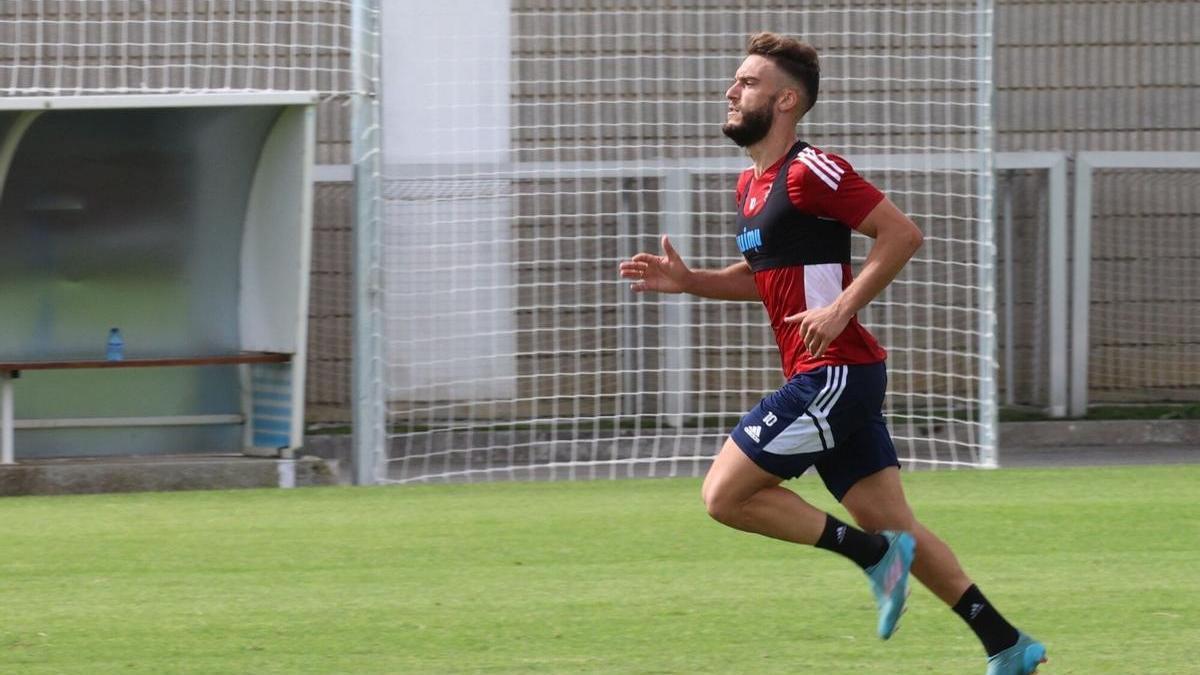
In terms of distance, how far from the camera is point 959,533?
328 inches

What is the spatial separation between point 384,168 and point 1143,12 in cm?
666

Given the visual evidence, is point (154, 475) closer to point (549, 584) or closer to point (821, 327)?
point (549, 584)

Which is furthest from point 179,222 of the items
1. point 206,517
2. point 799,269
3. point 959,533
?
point 799,269

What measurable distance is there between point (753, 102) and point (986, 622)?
1.63m

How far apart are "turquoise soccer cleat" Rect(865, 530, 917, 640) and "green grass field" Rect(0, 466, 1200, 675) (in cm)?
42

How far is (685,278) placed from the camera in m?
5.84

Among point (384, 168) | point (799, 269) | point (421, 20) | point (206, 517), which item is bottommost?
point (206, 517)

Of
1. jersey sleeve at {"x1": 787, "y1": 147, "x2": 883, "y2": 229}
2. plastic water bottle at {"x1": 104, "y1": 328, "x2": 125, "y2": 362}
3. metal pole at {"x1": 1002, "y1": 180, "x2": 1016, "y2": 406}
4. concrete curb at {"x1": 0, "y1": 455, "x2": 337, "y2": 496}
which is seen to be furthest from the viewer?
metal pole at {"x1": 1002, "y1": 180, "x2": 1016, "y2": 406}

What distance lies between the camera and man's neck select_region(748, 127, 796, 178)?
532cm

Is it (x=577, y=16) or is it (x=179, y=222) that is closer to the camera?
(x=179, y=222)

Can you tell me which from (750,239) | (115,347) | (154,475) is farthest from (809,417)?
(115,347)

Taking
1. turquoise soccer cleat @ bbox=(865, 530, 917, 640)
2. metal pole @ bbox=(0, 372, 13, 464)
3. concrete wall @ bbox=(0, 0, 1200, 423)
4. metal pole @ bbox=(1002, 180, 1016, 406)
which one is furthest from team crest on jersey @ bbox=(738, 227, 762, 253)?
metal pole @ bbox=(1002, 180, 1016, 406)

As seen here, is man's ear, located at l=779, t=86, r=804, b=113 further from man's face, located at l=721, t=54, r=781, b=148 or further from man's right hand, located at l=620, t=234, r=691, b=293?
man's right hand, located at l=620, t=234, r=691, b=293

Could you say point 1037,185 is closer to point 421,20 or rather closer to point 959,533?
point 421,20
